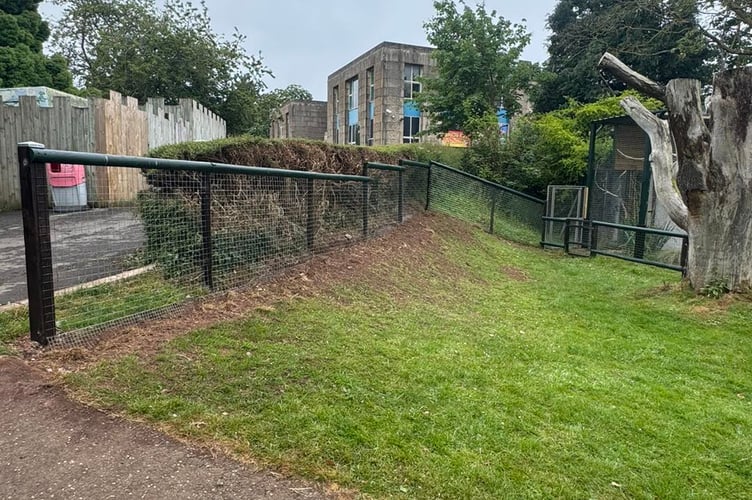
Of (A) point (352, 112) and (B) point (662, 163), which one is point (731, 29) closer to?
(B) point (662, 163)

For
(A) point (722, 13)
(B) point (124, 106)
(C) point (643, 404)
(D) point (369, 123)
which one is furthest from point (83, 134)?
(D) point (369, 123)

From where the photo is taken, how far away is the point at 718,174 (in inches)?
239

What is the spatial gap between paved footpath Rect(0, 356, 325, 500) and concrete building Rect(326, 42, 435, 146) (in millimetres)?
26360

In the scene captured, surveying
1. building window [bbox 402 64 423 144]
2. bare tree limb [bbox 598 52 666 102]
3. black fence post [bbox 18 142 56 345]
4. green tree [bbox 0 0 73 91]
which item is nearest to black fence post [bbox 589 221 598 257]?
bare tree limb [bbox 598 52 666 102]

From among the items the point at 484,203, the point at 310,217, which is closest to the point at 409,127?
the point at 484,203

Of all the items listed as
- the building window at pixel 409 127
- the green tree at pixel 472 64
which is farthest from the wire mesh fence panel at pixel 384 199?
the building window at pixel 409 127

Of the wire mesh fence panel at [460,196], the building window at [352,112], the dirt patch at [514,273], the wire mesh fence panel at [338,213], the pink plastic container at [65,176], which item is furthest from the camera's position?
the building window at [352,112]

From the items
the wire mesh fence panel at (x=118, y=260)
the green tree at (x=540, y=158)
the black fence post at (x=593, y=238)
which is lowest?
the black fence post at (x=593, y=238)

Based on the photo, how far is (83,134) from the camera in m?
9.70

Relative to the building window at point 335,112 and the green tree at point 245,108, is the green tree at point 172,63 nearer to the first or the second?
the green tree at point 245,108

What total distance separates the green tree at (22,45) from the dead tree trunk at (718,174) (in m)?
16.2

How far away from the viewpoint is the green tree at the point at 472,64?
57.9 ft

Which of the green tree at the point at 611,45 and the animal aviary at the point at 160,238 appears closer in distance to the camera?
the animal aviary at the point at 160,238

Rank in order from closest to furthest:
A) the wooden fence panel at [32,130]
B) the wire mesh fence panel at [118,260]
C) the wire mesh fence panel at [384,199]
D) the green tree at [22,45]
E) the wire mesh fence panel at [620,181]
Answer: the wire mesh fence panel at [118,260] < the wire mesh fence panel at [384,199] < the wooden fence panel at [32,130] < the wire mesh fence panel at [620,181] < the green tree at [22,45]
